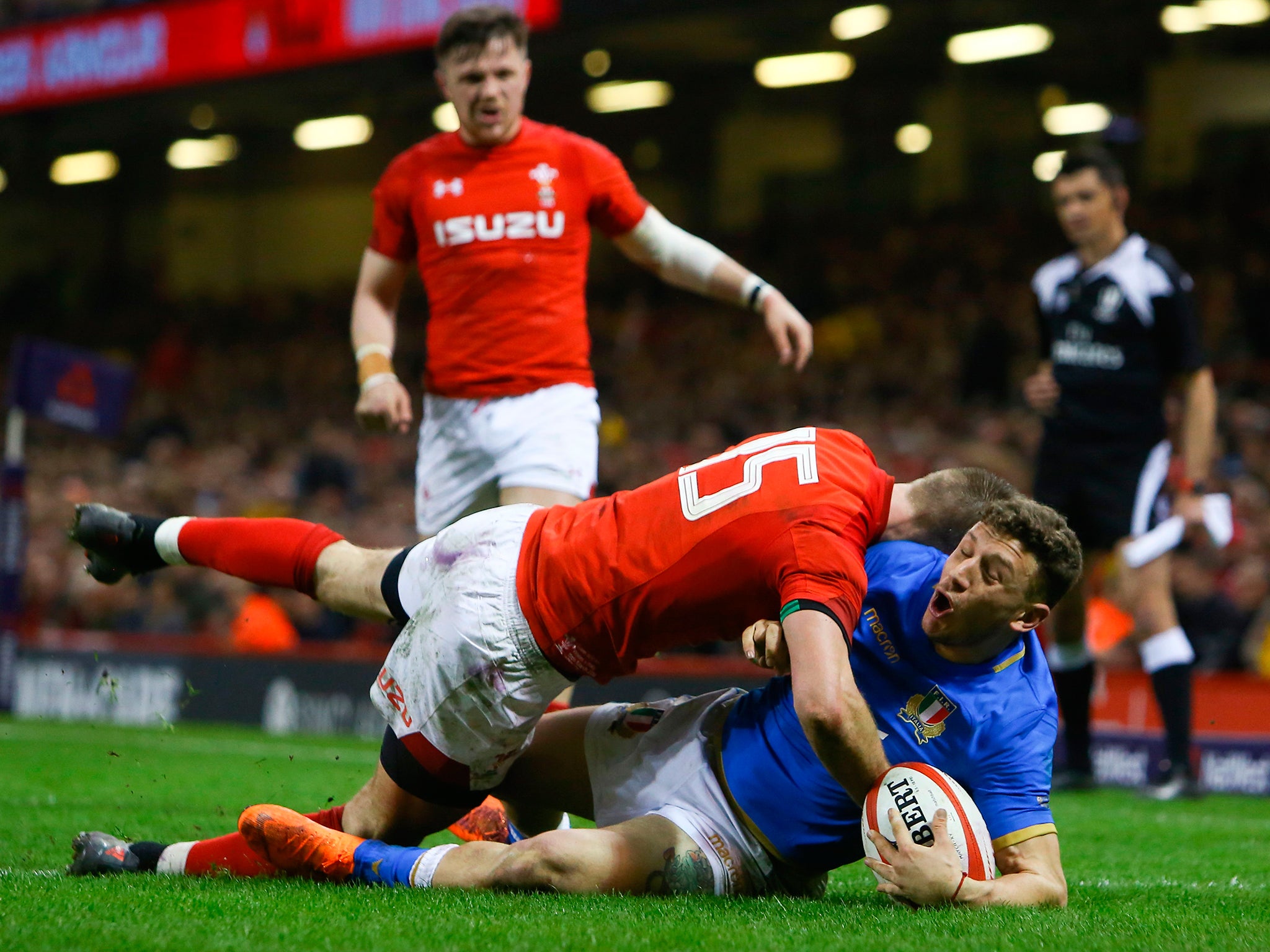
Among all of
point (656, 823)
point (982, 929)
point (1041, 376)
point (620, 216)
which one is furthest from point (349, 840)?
point (1041, 376)

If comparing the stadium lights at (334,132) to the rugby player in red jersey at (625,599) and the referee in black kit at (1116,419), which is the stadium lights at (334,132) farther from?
the rugby player in red jersey at (625,599)

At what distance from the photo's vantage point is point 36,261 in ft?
85.4

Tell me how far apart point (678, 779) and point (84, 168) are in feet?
76.9

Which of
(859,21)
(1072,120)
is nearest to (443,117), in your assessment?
(859,21)

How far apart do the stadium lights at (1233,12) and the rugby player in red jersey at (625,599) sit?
12.7m

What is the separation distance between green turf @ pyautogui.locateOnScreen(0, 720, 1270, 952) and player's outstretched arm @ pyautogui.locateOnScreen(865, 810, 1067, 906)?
1.8 inches

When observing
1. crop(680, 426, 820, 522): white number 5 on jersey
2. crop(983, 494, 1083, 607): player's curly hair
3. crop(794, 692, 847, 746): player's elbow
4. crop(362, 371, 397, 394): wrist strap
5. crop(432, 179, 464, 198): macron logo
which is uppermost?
crop(432, 179, 464, 198): macron logo

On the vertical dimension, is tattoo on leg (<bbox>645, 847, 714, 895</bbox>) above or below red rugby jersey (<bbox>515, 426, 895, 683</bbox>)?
below

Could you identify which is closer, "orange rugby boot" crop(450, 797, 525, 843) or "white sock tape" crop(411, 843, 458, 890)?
"white sock tape" crop(411, 843, 458, 890)

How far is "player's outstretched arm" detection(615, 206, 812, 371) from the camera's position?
17.1ft

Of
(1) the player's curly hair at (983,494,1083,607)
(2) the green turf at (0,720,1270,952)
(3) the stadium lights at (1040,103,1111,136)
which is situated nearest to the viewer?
(2) the green turf at (0,720,1270,952)

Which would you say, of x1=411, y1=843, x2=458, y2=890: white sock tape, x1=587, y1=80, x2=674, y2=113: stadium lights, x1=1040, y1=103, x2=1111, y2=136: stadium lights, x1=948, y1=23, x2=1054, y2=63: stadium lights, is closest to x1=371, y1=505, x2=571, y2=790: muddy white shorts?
x1=411, y1=843, x2=458, y2=890: white sock tape

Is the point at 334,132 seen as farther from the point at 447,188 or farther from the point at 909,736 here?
the point at 909,736

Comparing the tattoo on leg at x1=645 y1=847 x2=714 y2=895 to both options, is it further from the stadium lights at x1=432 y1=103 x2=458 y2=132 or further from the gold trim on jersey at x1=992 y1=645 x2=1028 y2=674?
the stadium lights at x1=432 y1=103 x2=458 y2=132
